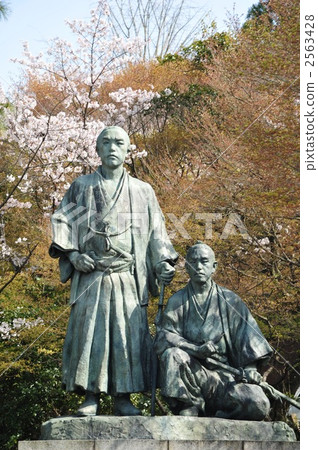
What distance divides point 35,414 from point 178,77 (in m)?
11.8

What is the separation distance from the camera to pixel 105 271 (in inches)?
315

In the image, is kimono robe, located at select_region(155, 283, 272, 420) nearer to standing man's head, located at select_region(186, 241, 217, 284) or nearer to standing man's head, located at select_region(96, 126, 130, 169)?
standing man's head, located at select_region(186, 241, 217, 284)

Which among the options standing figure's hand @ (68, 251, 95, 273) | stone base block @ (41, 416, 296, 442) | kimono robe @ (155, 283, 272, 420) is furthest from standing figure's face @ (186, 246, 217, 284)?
stone base block @ (41, 416, 296, 442)

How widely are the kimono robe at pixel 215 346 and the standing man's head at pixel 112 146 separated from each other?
1.34 meters

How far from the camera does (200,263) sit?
26.1 ft

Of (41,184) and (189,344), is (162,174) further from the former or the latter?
(189,344)

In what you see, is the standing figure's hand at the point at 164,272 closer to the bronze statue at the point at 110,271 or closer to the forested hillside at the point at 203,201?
the bronze statue at the point at 110,271

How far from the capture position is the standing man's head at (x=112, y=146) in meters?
8.30

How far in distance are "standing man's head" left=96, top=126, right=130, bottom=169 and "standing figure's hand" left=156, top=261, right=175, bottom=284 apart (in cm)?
102

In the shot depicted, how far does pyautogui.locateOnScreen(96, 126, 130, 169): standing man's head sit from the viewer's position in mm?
8297

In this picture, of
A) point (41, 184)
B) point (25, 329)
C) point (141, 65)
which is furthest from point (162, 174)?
point (141, 65)

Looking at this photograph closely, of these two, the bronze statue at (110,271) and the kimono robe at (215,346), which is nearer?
the kimono robe at (215,346)

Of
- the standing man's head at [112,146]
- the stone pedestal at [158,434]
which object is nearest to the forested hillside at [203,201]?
the standing man's head at [112,146]

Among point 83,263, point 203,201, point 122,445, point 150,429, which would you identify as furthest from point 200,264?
point 203,201
